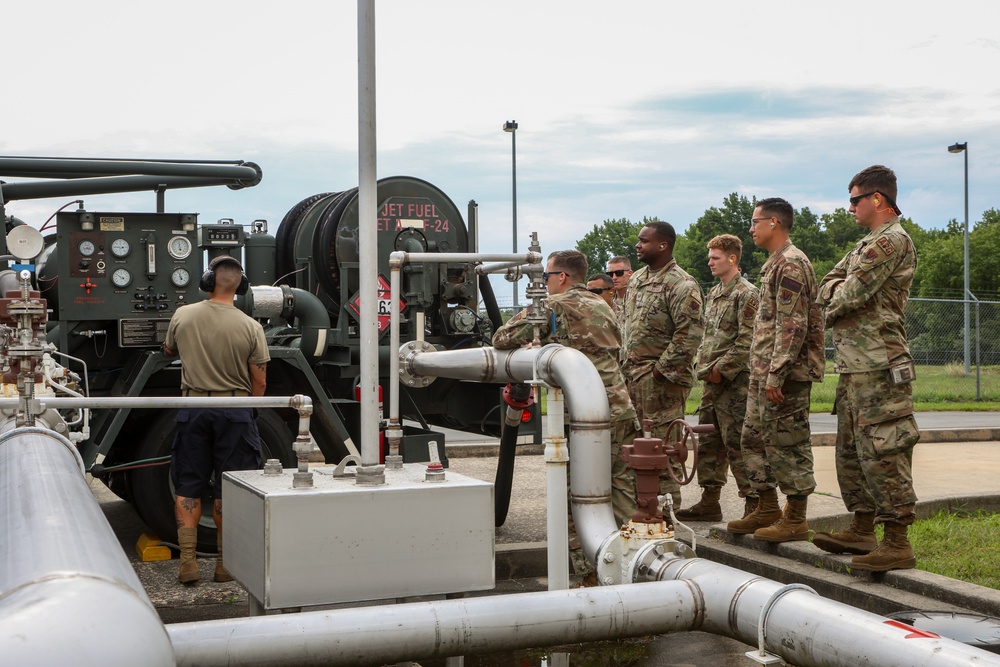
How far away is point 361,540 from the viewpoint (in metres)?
3.81

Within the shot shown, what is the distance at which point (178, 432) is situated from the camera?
673cm

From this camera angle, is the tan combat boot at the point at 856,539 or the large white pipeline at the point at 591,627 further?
the tan combat boot at the point at 856,539

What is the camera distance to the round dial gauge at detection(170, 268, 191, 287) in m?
7.56

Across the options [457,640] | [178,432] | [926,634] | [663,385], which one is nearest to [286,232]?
[178,432]

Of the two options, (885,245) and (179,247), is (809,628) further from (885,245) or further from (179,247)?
(179,247)

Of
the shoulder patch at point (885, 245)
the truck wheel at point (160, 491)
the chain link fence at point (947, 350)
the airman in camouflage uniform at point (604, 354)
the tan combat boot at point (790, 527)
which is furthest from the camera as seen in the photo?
the chain link fence at point (947, 350)

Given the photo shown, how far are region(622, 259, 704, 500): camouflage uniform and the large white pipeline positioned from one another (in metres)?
3.86

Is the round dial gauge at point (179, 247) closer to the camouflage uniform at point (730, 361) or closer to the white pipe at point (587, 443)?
the camouflage uniform at point (730, 361)

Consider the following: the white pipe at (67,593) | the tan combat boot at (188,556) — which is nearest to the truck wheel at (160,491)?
the tan combat boot at (188,556)

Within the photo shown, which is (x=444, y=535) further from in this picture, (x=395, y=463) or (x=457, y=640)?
(x=457, y=640)

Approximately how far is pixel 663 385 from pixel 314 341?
2507 mm

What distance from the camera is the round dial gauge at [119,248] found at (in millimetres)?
7418

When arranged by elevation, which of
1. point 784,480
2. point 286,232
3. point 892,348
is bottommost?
point 784,480

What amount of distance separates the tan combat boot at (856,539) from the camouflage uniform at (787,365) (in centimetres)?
38
